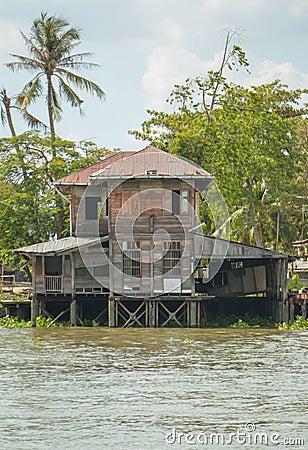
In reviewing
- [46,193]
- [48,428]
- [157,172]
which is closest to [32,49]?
[46,193]

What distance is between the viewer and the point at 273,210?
51.7 metres

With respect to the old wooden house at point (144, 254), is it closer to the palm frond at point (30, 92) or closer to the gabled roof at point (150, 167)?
the gabled roof at point (150, 167)

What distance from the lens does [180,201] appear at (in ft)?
121

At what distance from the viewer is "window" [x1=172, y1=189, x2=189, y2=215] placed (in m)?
36.9

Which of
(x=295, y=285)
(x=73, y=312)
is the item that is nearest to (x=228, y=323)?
(x=73, y=312)

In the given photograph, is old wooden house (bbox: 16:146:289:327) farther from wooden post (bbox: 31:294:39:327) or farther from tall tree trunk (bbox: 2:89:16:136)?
tall tree trunk (bbox: 2:89:16:136)

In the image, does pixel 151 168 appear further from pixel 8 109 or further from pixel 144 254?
pixel 8 109

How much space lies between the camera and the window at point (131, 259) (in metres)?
36.6

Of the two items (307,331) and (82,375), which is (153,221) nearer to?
(307,331)

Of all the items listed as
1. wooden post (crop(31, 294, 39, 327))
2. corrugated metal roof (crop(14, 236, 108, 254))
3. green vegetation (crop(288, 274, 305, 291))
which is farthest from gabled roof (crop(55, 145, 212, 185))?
green vegetation (crop(288, 274, 305, 291))

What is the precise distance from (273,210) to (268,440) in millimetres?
36936

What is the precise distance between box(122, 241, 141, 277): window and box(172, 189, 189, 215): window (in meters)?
2.42

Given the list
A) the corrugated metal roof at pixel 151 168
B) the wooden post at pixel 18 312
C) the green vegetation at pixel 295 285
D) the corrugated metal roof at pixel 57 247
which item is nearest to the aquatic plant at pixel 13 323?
the wooden post at pixel 18 312

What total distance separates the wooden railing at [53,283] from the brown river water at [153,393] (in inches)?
218
